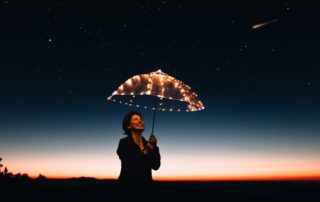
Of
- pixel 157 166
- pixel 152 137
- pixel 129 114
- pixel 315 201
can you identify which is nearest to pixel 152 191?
pixel 157 166

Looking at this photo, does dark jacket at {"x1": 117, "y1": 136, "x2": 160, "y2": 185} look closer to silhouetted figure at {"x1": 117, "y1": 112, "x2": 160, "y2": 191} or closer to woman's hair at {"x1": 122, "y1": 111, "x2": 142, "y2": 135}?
silhouetted figure at {"x1": 117, "y1": 112, "x2": 160, "y2": 191}

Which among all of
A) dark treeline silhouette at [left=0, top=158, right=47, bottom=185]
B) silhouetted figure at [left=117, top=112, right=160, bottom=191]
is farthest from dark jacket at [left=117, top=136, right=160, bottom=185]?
dark treeline silhouette at [left=0, top=158, right=47, bottom=185]

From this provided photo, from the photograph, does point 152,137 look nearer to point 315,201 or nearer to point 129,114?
point 129,114

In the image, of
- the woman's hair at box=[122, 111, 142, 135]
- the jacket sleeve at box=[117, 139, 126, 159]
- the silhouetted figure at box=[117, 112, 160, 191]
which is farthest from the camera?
the woman's hair at box=[122, 111, 142, 135]

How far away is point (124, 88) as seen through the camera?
654 cm

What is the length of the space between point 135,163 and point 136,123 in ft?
2.33

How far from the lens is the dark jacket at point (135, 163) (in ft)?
20.6

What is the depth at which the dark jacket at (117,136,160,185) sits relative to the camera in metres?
6.29

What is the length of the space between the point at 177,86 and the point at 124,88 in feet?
3.30

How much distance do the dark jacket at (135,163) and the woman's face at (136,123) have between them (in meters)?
0.24

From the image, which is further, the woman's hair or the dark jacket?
the woman's hair

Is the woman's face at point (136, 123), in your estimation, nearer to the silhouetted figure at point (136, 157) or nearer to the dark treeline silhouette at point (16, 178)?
the silhouetted figure at point (136, 157)

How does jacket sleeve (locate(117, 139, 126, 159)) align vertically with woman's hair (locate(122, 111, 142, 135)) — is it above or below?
below

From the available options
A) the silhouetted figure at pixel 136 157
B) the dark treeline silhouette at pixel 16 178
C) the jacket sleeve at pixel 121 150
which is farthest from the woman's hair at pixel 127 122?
the dark treeline silhouette at pixel 16 178
